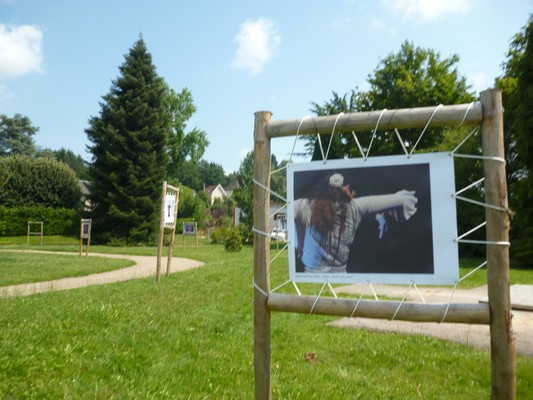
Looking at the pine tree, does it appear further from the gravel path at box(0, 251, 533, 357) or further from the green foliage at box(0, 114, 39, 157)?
the green foliage at box(0, 114, 39, 157)

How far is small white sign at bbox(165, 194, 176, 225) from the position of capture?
9.99 metres

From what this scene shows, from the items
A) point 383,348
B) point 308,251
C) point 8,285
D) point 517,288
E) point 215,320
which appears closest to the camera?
point 308,251

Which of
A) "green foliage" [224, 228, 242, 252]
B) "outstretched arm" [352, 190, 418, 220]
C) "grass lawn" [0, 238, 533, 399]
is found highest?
"outstretched arm" [352, 190, 418, 220]

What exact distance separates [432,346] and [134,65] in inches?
1239

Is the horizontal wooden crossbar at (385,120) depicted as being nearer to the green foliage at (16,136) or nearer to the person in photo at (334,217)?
the person in photo at (334,217)

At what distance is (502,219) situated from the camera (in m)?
2.54

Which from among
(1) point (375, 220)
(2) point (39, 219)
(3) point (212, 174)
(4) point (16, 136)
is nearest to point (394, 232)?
(1) point (375, 220)

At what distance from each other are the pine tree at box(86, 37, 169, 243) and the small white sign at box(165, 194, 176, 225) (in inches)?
814

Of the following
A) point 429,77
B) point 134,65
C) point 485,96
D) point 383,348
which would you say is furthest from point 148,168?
point 485,96

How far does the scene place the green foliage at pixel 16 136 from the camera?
64.7 metres

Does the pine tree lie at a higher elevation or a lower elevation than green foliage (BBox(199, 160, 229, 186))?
lower

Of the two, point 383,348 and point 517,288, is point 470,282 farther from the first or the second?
point 383,348

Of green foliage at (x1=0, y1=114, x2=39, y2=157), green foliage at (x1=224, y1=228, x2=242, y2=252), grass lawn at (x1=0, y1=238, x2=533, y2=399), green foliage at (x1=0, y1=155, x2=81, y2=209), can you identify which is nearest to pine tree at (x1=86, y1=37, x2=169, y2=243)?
green foliage at (x1=224, y1=228, x2=242, y2=252)

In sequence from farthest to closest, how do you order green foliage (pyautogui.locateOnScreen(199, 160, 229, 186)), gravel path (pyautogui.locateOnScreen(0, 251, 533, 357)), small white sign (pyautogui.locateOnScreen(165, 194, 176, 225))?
green foliage (pyautogui.locateOnScreen(199, 160, 229, 186))
small white sign (pyautogui.locateOnScreen(165, 194, 176, 225))
gravel path (pyautogui.locateOnScreen(0, 251, 533, 357))
